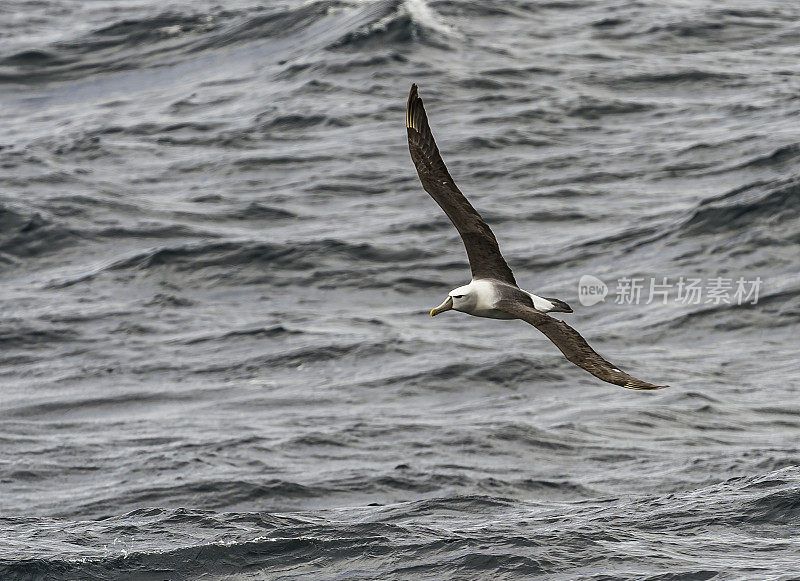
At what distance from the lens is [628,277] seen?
2070cm

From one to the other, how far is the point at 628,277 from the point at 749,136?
5530 millimetres

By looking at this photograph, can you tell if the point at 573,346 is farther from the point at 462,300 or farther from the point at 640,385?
the point at 462,300

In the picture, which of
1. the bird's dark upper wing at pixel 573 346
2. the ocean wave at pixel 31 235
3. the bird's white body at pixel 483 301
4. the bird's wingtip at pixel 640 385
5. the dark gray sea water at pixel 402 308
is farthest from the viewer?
the ocean wave at pixel 31 235

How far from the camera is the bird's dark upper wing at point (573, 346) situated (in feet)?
31.0

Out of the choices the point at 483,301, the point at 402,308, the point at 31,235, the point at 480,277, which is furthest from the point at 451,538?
the point at 31,235

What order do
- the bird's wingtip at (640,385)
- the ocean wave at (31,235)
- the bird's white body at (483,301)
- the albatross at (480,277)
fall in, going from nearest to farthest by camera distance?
the bird's wingtip at (640,385) → the albatross at (480,277) → the bird's white body at (483,301) → the ocean wave at (31,235)

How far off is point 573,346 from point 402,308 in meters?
10.9

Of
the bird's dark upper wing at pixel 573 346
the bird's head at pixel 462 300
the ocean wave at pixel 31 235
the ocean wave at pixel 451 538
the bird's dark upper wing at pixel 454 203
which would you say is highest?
the bird's dark upper wing at pixel 454 203

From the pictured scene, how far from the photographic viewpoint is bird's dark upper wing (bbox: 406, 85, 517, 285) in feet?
39.1

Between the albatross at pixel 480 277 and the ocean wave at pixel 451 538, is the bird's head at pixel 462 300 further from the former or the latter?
the ocean wave at pixel 451 538

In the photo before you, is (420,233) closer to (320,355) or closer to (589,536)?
(320,355)

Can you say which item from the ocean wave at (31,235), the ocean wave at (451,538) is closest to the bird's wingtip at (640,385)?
the ocean wave at (451,538)

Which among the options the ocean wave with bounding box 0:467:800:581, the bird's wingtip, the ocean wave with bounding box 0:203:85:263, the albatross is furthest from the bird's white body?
the ocean wave with bounding box 0:203:85:263

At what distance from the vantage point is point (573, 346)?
10.1m
